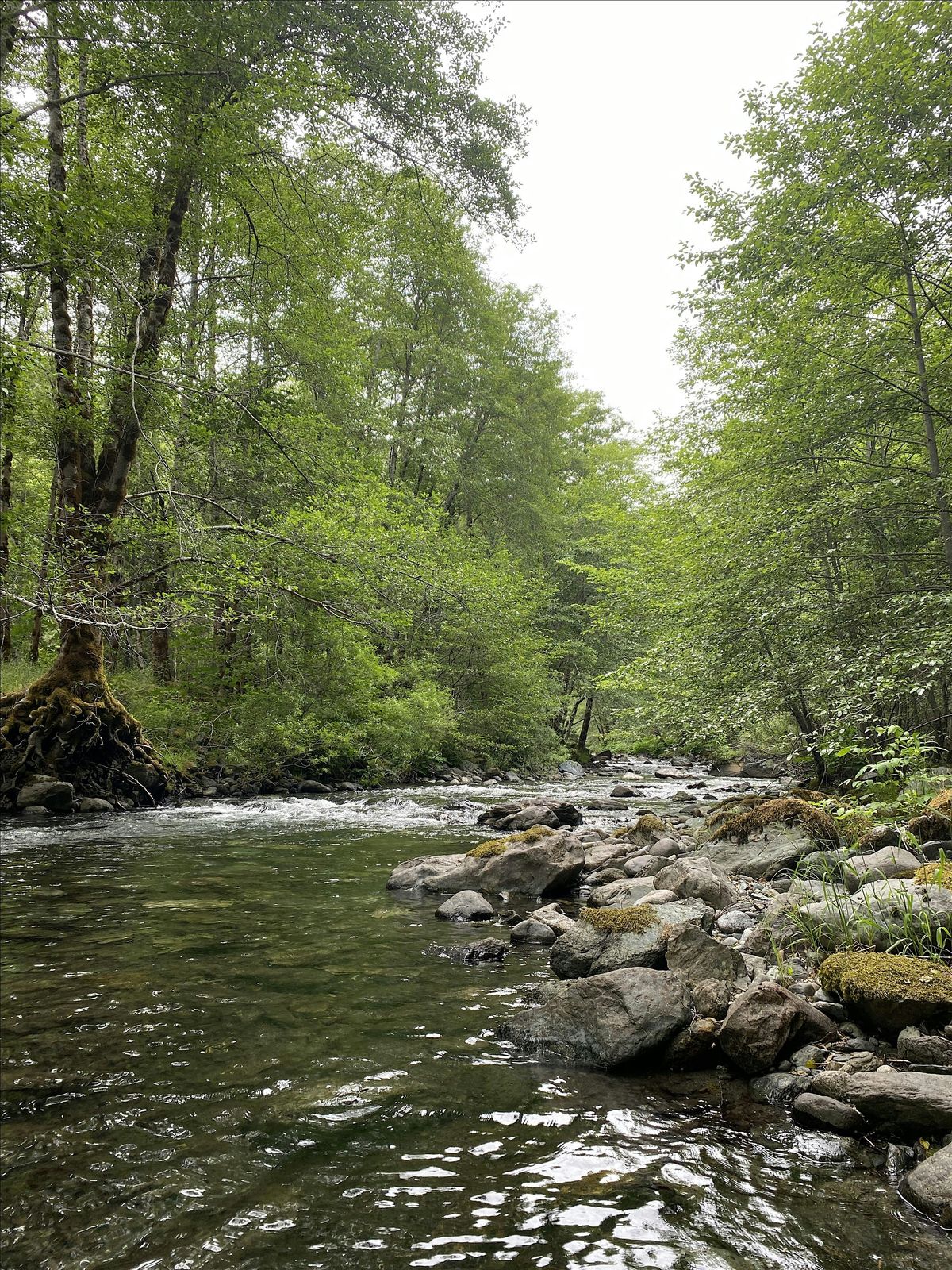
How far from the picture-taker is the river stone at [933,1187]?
2465 millimetres

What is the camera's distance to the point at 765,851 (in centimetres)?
788

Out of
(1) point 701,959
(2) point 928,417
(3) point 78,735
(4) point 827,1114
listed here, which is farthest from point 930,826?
(3) point 78,735

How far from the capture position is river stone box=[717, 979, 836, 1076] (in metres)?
3.57

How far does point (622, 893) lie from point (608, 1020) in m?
2.82

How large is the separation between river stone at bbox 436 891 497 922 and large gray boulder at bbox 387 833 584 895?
0.98m

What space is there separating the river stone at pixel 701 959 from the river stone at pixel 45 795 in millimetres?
11355

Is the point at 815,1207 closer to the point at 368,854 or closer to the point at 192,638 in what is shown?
the point at 368,854

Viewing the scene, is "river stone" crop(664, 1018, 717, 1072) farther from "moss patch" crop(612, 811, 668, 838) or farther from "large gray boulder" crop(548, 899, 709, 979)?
"moss patch" crop(612, 811, 668, 838)

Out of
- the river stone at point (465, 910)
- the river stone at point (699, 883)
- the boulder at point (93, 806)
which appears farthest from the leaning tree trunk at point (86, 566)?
the river stone at point (699, 883)

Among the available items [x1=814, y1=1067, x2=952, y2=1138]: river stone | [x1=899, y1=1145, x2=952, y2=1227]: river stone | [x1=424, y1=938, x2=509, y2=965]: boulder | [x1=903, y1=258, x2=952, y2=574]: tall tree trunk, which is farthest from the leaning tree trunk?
[x1=903, y1=258, x2=952, y2=574]: tall tree trunk

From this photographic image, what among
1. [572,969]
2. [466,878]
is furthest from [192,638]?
[572,969]

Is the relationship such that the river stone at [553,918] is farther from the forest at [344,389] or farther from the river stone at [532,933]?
the forest at [344,389]

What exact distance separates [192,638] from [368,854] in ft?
31.3

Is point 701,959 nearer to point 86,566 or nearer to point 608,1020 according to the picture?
point 608,1020
